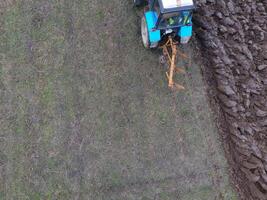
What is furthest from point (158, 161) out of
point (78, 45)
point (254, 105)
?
point (78, 45)

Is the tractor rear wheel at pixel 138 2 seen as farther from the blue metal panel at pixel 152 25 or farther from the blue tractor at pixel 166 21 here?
the blue metal panel at pixel 152 25

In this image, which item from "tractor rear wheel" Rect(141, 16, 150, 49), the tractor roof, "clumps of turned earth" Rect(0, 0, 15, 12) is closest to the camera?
the tractor roof

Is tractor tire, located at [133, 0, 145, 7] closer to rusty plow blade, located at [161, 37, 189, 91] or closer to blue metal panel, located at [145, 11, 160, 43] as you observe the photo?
blue metal panel, located at [145, 11, 160, 43]

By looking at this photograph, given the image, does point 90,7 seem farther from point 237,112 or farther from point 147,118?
point 237,112

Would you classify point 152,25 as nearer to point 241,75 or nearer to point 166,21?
point 166,21

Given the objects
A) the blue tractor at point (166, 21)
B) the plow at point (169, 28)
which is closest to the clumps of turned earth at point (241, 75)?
the plow at point (169, 28)

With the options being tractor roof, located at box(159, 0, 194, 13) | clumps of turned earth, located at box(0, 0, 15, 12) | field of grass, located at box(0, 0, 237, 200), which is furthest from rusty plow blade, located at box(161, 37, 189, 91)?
clumps of turned earth, located at box(0, 0, 15, 12)
